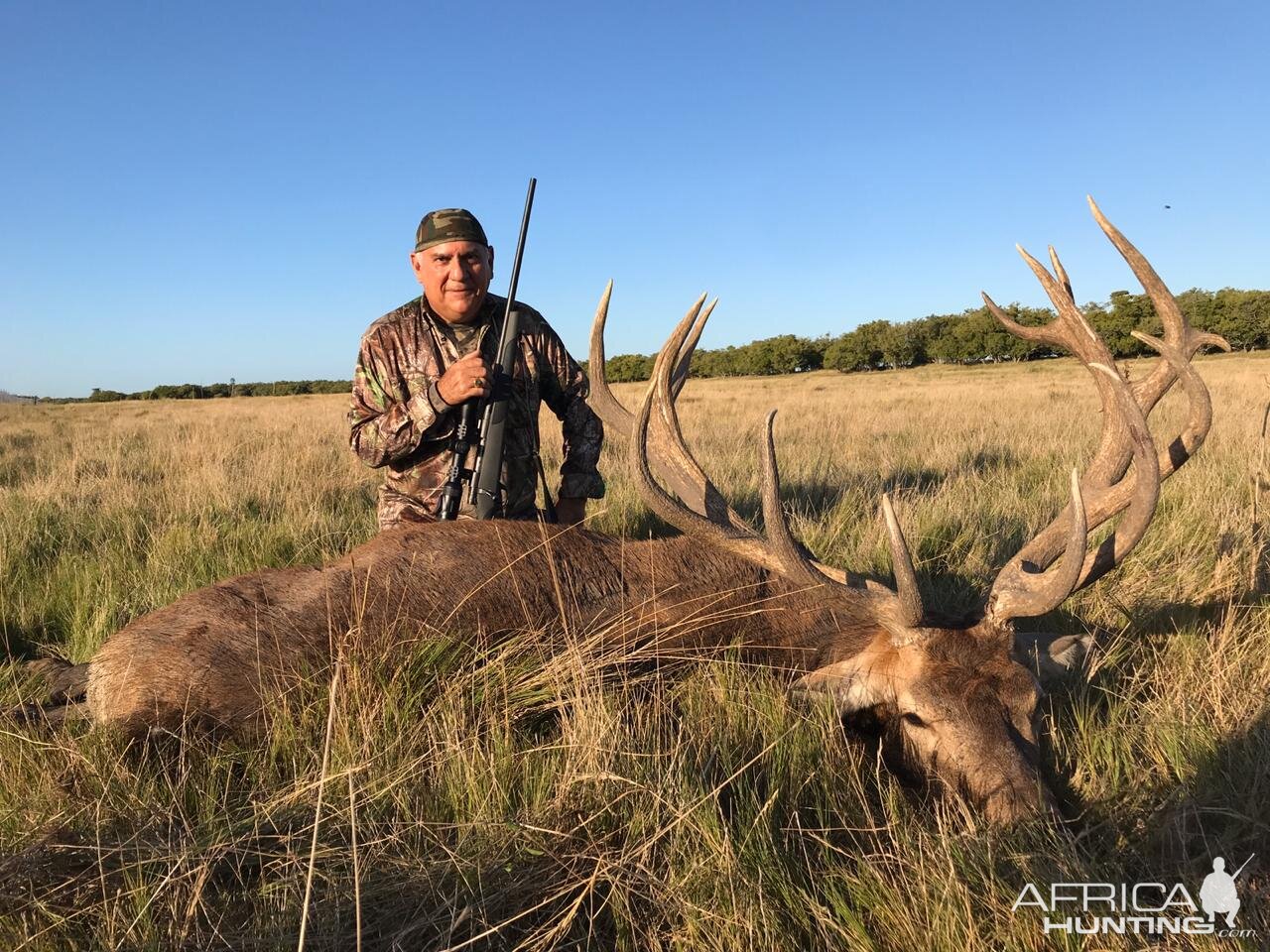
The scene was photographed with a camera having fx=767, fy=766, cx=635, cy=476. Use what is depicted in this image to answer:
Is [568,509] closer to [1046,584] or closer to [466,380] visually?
[466,380]

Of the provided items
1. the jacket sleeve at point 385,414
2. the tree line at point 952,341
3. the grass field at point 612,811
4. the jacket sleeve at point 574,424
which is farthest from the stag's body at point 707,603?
the tree line at point 952,341

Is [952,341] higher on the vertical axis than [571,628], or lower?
higher

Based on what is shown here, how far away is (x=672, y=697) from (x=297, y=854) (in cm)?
122

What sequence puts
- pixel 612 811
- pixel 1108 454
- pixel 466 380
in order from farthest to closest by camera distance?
pixel 466 380 < pixel 1108 454 < pixel 612 811

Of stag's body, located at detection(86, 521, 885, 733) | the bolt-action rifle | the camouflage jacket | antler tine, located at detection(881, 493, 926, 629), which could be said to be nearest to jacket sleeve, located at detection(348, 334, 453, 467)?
the camouflage jacket

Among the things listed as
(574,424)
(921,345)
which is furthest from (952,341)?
(574,424)

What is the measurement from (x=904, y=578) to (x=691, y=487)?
3.01 ft

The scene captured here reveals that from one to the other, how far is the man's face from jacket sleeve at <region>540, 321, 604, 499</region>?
49 centimetres

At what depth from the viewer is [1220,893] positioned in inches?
71.5

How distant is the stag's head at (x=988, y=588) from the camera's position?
7.84ft

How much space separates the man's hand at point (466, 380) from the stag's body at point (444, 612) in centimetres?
88

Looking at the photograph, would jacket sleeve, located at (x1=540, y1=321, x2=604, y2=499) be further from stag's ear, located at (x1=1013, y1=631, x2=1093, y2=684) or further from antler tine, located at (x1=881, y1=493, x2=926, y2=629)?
stag's ear, located at (x1=1013, y1=631, x2=1093, y2=684)

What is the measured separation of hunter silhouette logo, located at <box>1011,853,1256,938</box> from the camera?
165 centimetres

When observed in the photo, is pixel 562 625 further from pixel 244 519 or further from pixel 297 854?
pixel 244 519
